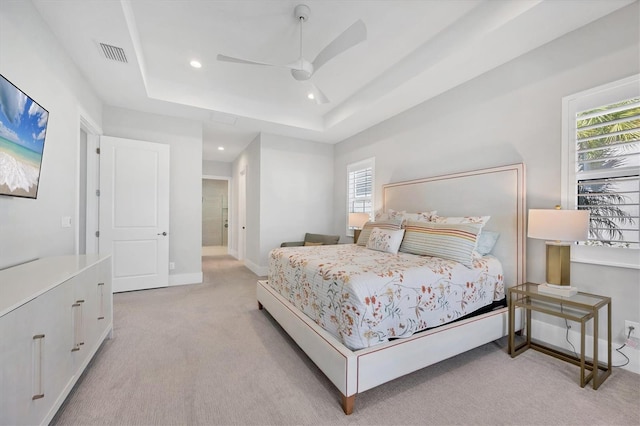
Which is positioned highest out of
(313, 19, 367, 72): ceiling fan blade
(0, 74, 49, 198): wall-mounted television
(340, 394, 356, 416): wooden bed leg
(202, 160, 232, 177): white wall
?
(313, 19, 367, 72): ceiling fan blade

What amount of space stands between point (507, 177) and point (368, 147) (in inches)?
94.6

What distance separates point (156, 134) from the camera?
167 inches

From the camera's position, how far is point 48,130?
2.27m

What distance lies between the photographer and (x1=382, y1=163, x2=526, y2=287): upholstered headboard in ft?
8.44

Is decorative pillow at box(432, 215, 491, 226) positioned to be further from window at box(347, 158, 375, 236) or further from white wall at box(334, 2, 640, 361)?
window at box(347, 158, 375, 236)

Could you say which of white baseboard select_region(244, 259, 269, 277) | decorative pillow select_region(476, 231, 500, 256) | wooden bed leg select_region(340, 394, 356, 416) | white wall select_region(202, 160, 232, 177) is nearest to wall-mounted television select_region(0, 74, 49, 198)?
wooden bed leg select_region(340, 394, 356, 416)

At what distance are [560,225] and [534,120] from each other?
3.67ft

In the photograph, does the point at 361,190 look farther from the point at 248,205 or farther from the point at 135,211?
the point at 135,211

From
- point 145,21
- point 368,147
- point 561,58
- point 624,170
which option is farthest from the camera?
point 368,147

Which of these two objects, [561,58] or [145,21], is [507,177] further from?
[145,21]

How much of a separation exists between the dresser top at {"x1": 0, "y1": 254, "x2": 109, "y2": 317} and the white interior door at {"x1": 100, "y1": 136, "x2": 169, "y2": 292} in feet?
6.25

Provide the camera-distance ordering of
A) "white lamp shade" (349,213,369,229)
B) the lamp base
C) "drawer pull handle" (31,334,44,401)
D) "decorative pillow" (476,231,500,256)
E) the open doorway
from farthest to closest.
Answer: the open doorway → "white lamp shade" (349,213,369,229) → "decorative pillow" (476,231,500,256) → the lamp base → "drawer pull handle" (31,334,44,401)

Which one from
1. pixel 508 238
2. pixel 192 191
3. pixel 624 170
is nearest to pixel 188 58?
pixel 192 191

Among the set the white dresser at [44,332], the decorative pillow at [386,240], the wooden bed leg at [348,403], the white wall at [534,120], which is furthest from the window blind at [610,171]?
the white dresser at [44,332]
